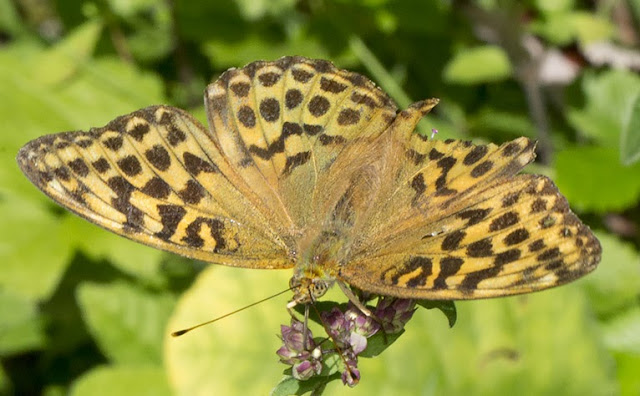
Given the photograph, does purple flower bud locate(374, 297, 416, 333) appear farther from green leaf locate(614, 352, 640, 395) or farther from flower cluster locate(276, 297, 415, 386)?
green leaf locate(614, 352, 640, 395)

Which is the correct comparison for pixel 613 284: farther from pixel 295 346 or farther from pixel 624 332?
pixel 295 346

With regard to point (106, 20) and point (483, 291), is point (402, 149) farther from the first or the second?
point (106, 20)

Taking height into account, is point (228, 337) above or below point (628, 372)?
above

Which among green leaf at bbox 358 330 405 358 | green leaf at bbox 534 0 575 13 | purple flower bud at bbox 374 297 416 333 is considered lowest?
green leaf at bbox 534 0 575 13

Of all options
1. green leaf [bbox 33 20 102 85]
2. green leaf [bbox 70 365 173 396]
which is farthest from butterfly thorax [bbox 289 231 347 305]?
green leaf [bbox 33 20 102 85]

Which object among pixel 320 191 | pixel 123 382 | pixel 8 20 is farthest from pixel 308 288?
pixel 8 20

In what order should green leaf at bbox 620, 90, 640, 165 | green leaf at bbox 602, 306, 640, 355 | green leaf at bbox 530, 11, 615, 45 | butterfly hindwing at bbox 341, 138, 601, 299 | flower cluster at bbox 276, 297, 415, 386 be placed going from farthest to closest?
1. green leaf at bbox 530, 11, 615, 45
2. green leaf at bbox 602, 306, 640, 355
3. green leaf at bbox 620, 90, 640, 165
4. flower cluster at bbox 276, 297, 415, 386
5. butterfly hindwing at bbox 341, 138, 601, 299

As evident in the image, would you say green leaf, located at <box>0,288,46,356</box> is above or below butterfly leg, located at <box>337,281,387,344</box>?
below
